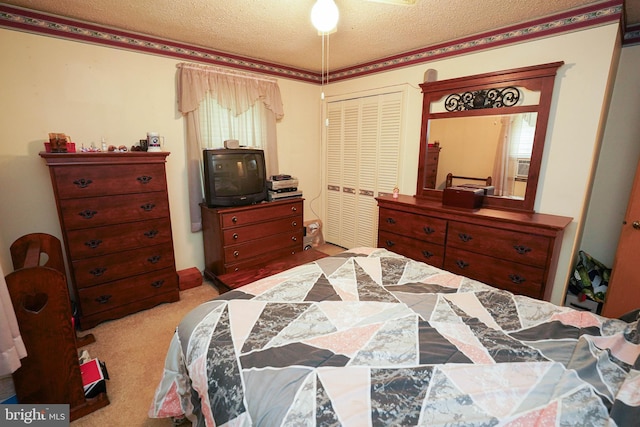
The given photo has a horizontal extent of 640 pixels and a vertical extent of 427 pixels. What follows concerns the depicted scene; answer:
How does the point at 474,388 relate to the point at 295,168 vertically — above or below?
below

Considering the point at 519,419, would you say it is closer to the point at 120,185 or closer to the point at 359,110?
the point at 120,185

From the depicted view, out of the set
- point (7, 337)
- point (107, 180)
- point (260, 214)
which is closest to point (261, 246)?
point (260, 214)

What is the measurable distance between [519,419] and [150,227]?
2.73 metres

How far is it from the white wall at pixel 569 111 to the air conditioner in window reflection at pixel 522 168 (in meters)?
0.11

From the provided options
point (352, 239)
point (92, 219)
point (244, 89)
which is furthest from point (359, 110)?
point (92, 219)

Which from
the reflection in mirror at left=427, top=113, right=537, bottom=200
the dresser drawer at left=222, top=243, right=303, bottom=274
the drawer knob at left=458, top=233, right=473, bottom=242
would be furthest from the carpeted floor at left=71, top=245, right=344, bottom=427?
the reflection in mirror at left=427, top=113, right=537, bottom=200

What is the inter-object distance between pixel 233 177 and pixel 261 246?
32.1 inches

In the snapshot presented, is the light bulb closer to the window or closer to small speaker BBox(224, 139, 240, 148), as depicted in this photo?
small speaker BBox(224, 139, 240, 148)

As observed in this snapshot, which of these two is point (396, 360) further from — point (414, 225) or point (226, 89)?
point (226, 89)

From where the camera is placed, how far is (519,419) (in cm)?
80

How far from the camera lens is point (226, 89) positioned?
312cm

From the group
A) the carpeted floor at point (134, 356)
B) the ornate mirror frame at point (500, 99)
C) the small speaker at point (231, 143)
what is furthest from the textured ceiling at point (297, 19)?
the carpeted floor at point (134, 356)

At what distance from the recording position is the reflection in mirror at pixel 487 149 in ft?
→ 8.00

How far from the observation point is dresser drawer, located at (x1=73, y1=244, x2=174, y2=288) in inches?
88.6
